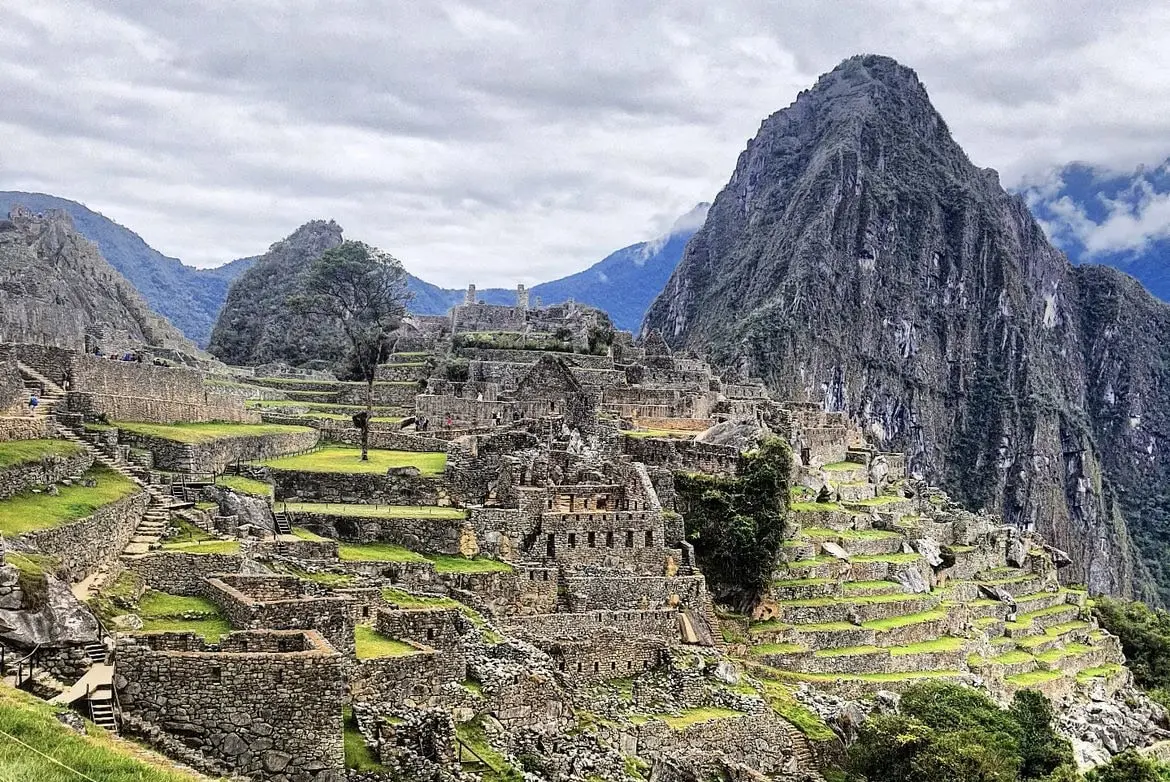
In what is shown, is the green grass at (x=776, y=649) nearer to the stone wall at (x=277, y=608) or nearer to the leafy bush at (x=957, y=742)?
the leafy bush at (x=957, y=742)

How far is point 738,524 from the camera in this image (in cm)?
3275

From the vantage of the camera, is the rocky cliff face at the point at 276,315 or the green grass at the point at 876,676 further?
the rocky cliff face at the point at 276,315

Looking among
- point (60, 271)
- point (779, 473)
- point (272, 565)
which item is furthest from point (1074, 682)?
point (60, 271)

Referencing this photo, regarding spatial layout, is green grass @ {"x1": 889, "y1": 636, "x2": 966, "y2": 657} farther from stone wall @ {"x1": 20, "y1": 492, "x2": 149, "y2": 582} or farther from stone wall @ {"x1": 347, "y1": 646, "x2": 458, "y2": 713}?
stone wall @ {"x1": 20, "y1": 492, "x2": 149, "y2": 582}

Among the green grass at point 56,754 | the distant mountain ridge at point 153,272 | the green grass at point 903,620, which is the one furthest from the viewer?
the distant mountain ridge at point 153,272

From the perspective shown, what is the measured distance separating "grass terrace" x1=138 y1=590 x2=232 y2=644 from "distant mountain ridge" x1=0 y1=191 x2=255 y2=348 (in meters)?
101

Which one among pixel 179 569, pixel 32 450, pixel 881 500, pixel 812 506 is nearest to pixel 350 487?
pixel 32 450

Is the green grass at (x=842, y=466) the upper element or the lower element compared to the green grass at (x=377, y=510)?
lower

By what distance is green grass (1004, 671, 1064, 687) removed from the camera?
137 ft

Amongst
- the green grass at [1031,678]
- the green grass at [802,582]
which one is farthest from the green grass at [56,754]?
the green grass at [1031,678]

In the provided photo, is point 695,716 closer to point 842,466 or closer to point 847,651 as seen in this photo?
point 847,651

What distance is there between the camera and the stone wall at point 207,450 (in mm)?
26578

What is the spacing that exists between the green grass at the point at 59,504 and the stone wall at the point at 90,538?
0.18 m

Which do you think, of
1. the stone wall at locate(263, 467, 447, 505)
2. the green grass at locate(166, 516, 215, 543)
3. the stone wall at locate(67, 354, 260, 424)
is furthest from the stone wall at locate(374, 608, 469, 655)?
the stone wall at locate(67, 354, 260, 424)
